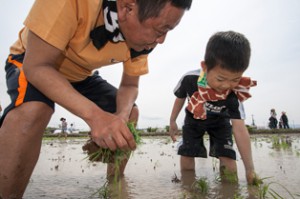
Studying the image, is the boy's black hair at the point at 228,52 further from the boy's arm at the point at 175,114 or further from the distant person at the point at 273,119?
the distant person at the point at 273,119

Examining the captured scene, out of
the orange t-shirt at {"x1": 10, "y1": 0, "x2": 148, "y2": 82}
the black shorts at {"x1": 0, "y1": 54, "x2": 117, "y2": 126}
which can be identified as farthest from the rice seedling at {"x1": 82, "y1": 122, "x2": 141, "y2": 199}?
the orange t-shirt at {"x1": 10, "y1": 0, "x2": 148, "y2": 82}

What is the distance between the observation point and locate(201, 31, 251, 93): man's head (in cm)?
313

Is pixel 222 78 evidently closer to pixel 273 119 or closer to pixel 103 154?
pixel 103 154

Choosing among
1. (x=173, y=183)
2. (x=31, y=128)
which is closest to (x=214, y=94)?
(x=173, y=183)

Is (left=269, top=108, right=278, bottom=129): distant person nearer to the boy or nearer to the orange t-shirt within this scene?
the boy

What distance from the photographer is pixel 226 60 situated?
3.16 m

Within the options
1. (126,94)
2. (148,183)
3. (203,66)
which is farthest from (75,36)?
(203,66)

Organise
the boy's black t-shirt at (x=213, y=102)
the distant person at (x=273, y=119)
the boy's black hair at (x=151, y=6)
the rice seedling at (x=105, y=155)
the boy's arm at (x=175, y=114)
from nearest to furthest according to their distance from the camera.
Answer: the boy's black hair at (x=151, y=6), the rice seedling at (x=105, y=155), the boy's black t-shirt at (x=213, y=102), the boy's arm at (x=175, y=114), the distant person at (x=273, y=119)

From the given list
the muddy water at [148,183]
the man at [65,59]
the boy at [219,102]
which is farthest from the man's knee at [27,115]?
the boy at [219,102]

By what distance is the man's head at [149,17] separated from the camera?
68.4 inches

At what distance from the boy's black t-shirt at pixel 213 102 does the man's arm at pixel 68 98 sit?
2066 millimetres

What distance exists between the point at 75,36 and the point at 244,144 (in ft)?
6.80

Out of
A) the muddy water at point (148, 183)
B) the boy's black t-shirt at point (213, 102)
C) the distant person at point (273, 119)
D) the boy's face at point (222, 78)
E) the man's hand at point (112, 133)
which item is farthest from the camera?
the distant person at point (273, 119)

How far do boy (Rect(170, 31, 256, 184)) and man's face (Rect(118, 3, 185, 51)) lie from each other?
1.47m
